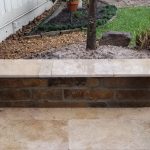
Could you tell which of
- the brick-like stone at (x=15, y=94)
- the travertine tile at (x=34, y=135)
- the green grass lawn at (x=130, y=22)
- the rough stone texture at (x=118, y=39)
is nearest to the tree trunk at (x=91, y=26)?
the rough stone texture at (x=118, y=39)

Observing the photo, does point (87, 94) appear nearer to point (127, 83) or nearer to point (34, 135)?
point (127, 83)

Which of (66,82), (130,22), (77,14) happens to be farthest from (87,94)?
(77,14)

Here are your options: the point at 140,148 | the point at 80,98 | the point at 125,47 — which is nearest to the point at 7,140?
the point at 80,98

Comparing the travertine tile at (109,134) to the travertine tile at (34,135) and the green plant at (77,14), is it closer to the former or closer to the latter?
the travertine tile at (34,135)

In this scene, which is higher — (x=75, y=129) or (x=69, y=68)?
(x=69, y=68)

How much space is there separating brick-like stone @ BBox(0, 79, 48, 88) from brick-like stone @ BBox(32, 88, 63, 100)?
59 mm

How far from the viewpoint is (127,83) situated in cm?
280

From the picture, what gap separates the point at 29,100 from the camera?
291 cm

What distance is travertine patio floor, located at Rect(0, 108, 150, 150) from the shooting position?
2438mm

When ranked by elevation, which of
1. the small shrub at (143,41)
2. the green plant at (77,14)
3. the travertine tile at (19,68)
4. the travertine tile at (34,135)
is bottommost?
the travertine tile at (34,135)

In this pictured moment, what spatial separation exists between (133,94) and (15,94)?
3.18ft

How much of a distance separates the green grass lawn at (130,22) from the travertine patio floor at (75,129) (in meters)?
2.80

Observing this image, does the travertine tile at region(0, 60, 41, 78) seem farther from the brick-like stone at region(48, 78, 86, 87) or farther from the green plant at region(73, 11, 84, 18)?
the green plant at region(73, 11, 84, 18)

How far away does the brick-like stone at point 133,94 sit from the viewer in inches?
112
